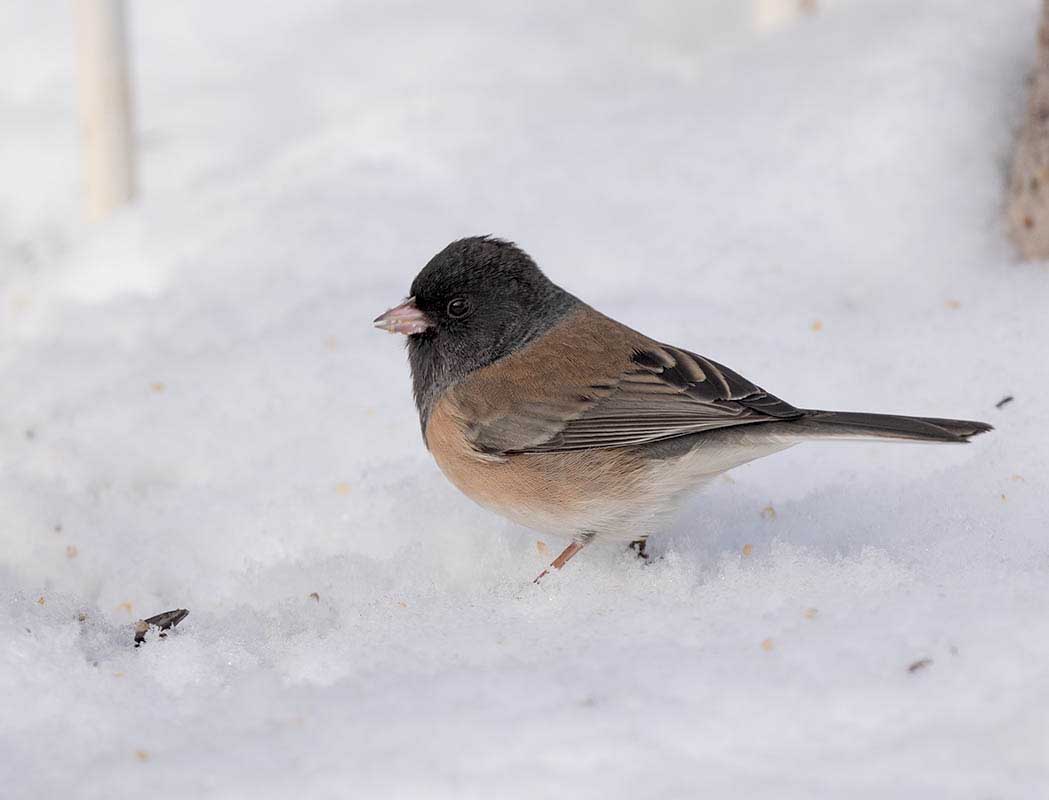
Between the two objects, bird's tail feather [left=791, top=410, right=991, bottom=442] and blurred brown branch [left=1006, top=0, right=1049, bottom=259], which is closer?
bird's tail feather [left=791, top=410, right=991, bottom=442]

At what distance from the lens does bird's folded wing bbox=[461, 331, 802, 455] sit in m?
2.76

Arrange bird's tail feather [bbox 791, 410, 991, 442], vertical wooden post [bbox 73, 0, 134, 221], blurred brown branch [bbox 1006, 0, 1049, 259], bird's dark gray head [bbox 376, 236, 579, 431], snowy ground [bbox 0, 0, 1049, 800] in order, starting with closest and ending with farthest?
snowy ground [bbox 0, 0, 1049, 800]
bird's tail feather [bbox 791, 410, 991, 442]
bird's dark gray head [bbox 376, 236, 579, 431]
blurred brown branch [bbox 1006, 0, 1049, 259]
vertical wooden post [bbox 73, 0, 134, 221]

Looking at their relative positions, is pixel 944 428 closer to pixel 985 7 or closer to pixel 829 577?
pixel 829 577

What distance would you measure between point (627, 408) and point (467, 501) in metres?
0.72

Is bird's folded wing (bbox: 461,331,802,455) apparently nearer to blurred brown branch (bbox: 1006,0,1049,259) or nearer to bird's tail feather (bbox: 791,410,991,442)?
bird's tail feather (bbox: 791,410,991,442)

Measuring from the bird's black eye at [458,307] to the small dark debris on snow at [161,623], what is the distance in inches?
38.4

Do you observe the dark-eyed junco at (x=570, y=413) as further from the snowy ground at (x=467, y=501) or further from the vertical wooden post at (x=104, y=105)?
the vertical wooden post at (x=104, y=105)

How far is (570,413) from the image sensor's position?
2855mm

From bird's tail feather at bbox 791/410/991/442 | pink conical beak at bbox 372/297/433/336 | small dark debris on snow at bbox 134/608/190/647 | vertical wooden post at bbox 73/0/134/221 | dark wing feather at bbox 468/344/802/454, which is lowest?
small dark debris on snow at bbox 134/608/190/647

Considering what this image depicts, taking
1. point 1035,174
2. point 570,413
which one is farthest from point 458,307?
point 1035,174

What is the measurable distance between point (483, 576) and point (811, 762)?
1182 mm

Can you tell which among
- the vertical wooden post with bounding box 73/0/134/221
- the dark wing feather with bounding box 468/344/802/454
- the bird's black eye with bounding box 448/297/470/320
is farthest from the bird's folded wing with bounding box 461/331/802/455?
the vertical wooden post with bounding box 73/0/134/221

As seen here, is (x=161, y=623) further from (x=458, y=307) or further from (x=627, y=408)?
(x=627, y=408)

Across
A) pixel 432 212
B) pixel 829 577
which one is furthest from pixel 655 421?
pixel 432 212
